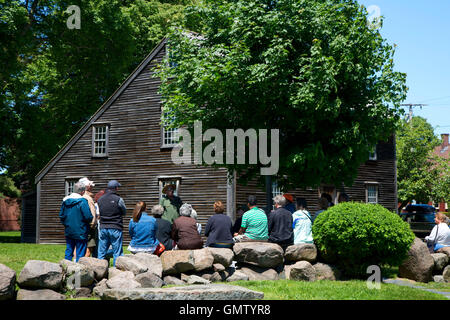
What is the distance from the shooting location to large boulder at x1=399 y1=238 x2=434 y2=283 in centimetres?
1216

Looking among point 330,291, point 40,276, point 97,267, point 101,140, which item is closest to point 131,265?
point 97,267

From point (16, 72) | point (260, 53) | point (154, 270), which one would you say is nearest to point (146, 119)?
point (16, 72)

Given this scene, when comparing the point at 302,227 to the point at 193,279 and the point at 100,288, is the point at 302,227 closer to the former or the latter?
the point at 193,279

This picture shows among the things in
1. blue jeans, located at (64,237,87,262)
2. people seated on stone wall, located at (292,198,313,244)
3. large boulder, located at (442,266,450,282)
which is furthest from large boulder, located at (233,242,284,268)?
large boulder, located at (442,266,450,282)

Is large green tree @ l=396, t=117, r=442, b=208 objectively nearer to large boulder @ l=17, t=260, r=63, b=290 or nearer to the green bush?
the green bush

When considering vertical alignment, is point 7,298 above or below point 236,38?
below

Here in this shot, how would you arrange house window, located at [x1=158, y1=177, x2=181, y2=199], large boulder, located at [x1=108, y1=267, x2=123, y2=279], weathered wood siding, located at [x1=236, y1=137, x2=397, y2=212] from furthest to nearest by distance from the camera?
weathered wood siding, located at [x1=236, y1=137, x2=397, y2=212] → house window, located at [x1=158, y1=177, x2=181, y2=199] → large boulder, located at [x1=108, y1=267, x2=123, y2=279]

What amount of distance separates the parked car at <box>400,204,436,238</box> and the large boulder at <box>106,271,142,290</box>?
72.0 feet

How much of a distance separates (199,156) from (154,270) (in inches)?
290

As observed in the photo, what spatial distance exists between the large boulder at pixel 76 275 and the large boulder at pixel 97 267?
0.19 metres

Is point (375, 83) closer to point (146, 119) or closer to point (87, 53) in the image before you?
point (146, 119)

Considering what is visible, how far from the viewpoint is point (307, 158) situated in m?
15.2

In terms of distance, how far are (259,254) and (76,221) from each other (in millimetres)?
3893

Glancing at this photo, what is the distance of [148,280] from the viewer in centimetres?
923
